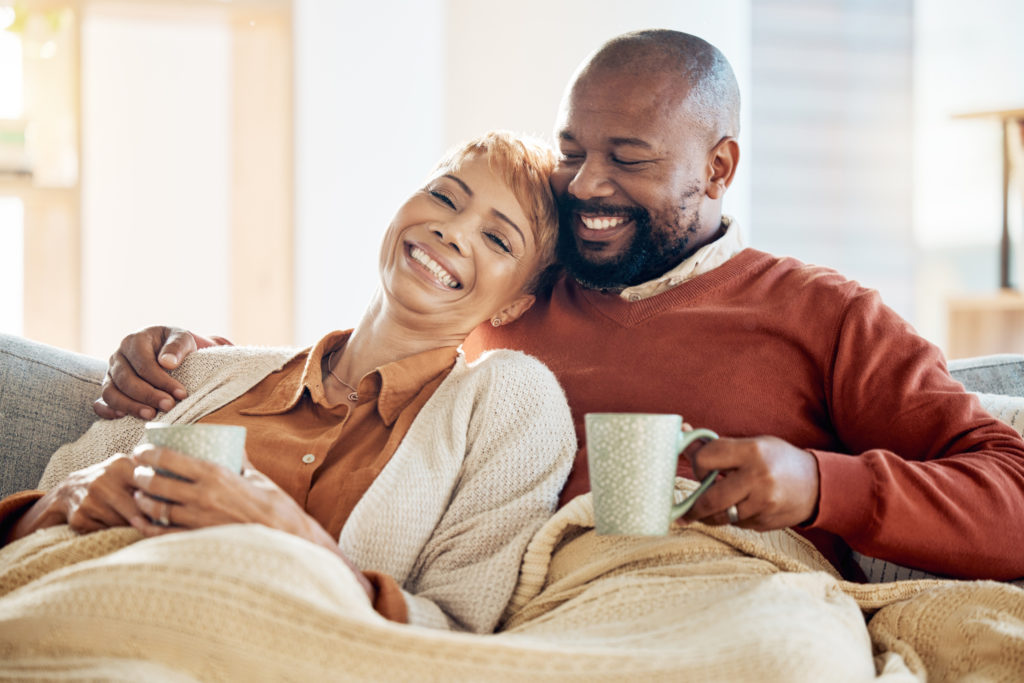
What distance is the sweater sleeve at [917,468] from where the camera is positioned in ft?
4.27

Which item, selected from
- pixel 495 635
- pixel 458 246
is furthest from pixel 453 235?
pixel 495 635

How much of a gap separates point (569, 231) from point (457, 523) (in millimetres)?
558

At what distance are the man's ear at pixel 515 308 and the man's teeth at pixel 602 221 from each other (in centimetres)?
16

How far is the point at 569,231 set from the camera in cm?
172

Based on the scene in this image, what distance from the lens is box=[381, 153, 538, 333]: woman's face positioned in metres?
1.61

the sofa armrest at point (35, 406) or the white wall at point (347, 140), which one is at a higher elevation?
the white wall at point (347, 140)

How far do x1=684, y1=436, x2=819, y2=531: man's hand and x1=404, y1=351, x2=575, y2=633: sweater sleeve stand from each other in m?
0.27

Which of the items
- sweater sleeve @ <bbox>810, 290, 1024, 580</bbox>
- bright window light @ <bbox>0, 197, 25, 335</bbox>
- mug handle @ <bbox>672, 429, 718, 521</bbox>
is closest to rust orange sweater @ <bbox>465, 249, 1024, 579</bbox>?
sweater sleeve @ <bbox>810, 290, 1024, 580</bbox>

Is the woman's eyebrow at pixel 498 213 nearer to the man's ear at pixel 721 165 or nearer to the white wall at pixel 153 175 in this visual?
the man's ear at pixel 721 165

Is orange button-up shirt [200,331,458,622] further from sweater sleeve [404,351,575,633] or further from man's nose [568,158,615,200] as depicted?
man's nose [568,158,615,200]

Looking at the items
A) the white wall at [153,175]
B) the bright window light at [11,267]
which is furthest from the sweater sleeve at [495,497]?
the bright window light at [11,267]

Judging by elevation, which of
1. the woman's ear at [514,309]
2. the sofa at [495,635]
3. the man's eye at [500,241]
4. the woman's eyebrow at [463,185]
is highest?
the woman's eyebrow at [463,185]

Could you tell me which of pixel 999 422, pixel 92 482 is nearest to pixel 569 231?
pixel 999 422

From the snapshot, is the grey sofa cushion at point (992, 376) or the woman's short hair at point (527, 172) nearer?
the woman's short hair at point (527, 172)
